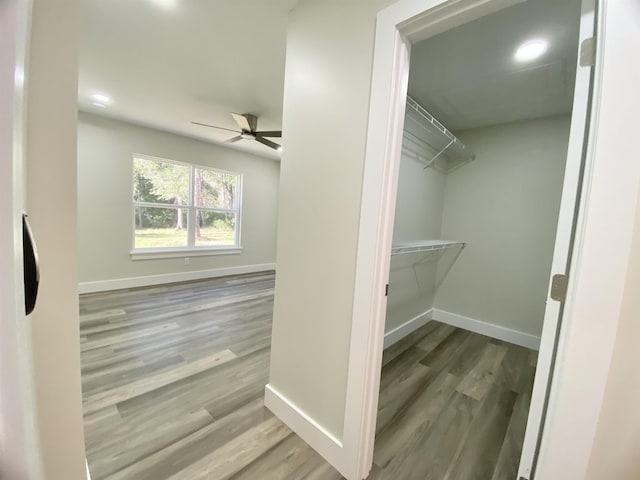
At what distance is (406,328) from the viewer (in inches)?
112

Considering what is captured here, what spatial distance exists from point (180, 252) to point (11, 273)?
15.3 ft

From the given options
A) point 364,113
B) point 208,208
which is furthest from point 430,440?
point 208,208

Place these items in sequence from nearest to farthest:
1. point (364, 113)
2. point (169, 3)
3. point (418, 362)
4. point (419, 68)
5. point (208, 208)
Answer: point (364, 113)
point (169, 3)
point (419, 68)
point (418, 362)
point (208, 208)

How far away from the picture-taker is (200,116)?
334cm

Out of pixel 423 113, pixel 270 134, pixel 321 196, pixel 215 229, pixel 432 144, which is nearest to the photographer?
pixel 321 196

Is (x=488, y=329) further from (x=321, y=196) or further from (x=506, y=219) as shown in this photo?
(x=321, y=196)

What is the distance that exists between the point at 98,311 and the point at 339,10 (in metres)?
3.80

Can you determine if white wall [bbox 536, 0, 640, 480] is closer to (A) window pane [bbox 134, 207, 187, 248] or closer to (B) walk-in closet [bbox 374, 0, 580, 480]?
(B) walk-in closet [bbox 374, 0, 580, 480]

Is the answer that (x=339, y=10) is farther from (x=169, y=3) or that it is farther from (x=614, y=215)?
(x=614, y=215)

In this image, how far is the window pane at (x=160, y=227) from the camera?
160 inches

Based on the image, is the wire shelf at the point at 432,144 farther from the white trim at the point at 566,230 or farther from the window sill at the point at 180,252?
the window sill at the point at 180,252

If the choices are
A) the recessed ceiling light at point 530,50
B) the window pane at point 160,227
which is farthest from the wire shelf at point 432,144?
the window pane at point 160,227

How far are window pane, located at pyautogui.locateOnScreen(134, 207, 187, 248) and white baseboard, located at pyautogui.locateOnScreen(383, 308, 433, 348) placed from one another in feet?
12.4

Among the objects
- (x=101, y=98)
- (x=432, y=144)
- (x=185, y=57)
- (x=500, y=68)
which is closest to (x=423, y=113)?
(x=500, y=68)
